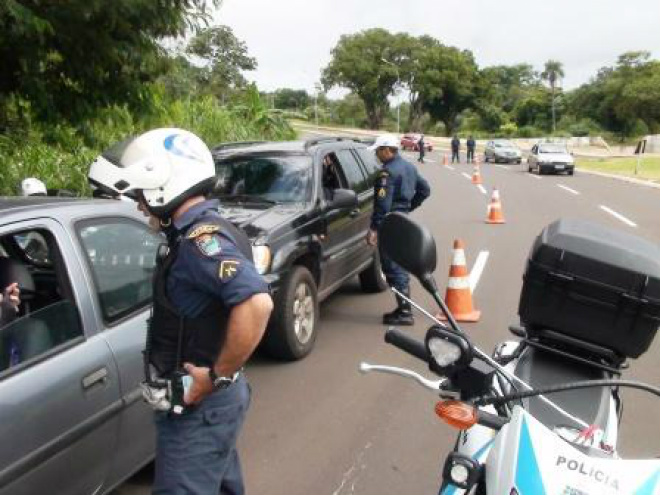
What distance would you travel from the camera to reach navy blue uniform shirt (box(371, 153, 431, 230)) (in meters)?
6.71

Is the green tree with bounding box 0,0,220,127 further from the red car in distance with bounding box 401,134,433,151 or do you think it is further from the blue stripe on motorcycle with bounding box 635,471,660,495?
the red car in distance with bounding box 401,134,433,151

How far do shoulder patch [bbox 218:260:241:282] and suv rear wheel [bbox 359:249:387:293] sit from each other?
5.52 metres

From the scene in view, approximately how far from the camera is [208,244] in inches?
93.5

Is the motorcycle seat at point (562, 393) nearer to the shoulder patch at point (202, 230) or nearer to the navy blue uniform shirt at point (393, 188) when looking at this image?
the shoulder patch at point (202, 230)

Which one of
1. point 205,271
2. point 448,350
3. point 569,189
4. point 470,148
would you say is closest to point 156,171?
point 205,271

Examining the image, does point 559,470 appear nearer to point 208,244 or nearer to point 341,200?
point 208,244

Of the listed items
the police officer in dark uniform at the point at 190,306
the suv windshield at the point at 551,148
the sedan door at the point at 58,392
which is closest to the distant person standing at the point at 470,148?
the suv windshield at the point at 551,148

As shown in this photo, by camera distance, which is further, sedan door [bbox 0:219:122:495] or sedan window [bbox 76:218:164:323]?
sedan window [bbox 76:218:164:323]

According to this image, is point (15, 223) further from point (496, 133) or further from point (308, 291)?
point (496, 133)

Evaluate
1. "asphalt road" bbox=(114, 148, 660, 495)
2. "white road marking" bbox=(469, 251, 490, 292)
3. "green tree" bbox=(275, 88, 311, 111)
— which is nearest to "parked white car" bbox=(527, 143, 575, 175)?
"white road marking" bbox=(469, 251, 490, 292)

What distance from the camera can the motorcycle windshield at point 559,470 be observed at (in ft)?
6.02

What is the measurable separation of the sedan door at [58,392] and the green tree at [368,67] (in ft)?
261

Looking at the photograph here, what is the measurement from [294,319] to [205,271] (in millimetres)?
3284

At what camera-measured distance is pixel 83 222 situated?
3.27 meters
